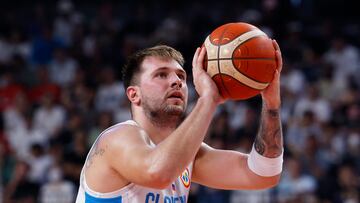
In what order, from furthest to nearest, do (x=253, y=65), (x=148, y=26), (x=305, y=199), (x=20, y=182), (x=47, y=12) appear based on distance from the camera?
(x=47, y=12), (x=148, y=26), (x=20, y=182), (x=305, y=199), (x=253, y=65)

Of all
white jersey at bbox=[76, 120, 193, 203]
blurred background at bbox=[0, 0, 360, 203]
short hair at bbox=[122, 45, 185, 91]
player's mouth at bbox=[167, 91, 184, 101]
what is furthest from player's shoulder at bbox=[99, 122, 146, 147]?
blurred background at bbox=[0, 0, 360, 203]

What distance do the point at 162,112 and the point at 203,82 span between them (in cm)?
46

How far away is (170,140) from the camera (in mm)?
4074

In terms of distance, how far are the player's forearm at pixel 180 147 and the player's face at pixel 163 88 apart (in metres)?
0.46

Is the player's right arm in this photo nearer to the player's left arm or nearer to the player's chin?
the player's chin

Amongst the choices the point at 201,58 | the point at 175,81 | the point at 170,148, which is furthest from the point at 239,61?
the point at 170,148

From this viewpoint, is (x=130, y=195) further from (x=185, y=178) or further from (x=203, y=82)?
(x=203, y=82)

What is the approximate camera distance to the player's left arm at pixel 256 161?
4848mm

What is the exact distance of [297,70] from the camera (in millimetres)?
12797

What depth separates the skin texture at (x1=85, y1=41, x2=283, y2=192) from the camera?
4.08 m

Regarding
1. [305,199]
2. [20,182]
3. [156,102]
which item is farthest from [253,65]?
[20,182]

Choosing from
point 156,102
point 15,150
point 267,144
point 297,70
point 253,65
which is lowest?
point 15,150

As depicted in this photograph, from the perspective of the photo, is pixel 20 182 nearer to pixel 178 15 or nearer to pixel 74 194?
pixel 74 194

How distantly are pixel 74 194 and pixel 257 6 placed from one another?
23.2 ft
